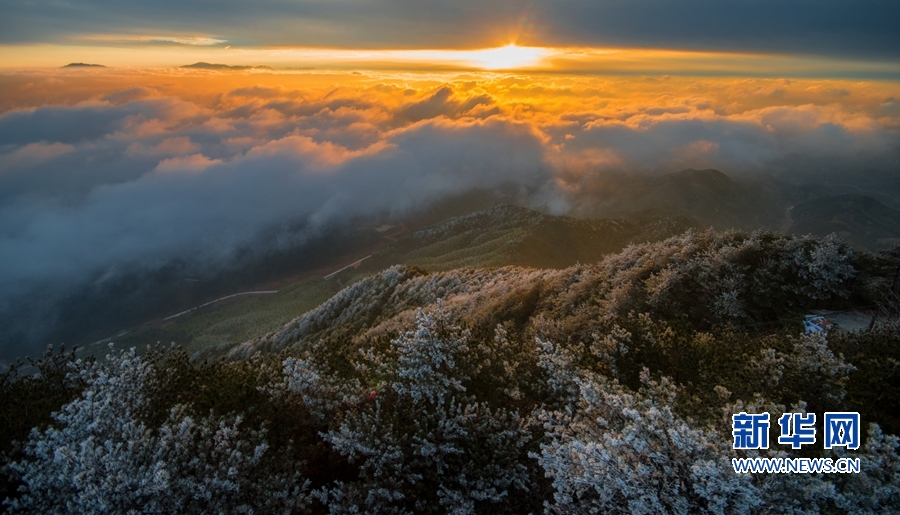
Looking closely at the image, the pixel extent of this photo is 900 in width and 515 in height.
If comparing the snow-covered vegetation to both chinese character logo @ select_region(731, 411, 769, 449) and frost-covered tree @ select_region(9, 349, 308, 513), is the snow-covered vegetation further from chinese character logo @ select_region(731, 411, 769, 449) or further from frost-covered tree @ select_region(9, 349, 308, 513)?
chinese character logo @ select_region(731, 411, 769, 449)

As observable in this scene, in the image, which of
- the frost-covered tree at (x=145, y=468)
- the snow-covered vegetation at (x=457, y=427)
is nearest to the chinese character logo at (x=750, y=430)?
the snow-covered vegetation at (x=457, y=427)

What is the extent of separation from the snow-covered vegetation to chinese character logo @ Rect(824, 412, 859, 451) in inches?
24.4

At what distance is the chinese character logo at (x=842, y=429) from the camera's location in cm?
1545

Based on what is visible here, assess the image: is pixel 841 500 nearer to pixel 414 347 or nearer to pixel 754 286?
pixel 414 347

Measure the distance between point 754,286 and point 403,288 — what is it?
79.3 m

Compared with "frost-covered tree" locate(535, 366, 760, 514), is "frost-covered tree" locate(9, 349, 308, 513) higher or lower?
lower

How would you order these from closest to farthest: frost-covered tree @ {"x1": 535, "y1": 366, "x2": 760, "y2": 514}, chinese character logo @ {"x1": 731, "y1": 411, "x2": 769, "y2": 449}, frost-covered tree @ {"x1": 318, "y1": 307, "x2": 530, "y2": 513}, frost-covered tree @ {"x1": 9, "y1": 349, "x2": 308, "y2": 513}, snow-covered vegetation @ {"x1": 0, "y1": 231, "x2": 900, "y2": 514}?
frost-covered tree @ {"x1": 535, "y1": 366, "x2": 760, "y2": 514}
snow-covered vegetation @ {"x1": 0, "y1": 231, "x2": 900, "y2": 514}
chinese character logo @ {"x1": 731, "y1": 411, "x2": 769, "y2": 449}
frost-covered tree @ {"x1": 9, "y1": 349, "x2": 308, "y2": 513}
frost-covered tree @ {"x1": 318, "y1": 307, "x2": 530, "y2": 513}

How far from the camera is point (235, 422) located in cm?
2006

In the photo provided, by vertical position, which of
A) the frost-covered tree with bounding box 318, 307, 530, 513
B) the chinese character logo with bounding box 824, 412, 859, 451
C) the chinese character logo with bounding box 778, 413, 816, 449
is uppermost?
the chinese character logo with bounding box 778, 413, 816, 449

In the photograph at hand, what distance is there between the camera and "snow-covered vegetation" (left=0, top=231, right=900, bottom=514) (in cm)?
1401

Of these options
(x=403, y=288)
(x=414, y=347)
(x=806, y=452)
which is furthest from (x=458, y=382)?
(x=403, y=288)

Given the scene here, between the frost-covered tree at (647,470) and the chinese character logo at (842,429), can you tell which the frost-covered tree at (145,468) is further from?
the chinese character logo at (842,429)

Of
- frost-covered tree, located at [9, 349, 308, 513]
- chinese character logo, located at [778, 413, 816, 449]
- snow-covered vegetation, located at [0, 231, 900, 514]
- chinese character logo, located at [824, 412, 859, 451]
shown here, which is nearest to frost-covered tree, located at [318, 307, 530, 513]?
snow-covered vegetation, located at [0, 231, 900, 514]

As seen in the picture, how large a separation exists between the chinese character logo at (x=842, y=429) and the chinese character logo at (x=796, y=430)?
58cm
